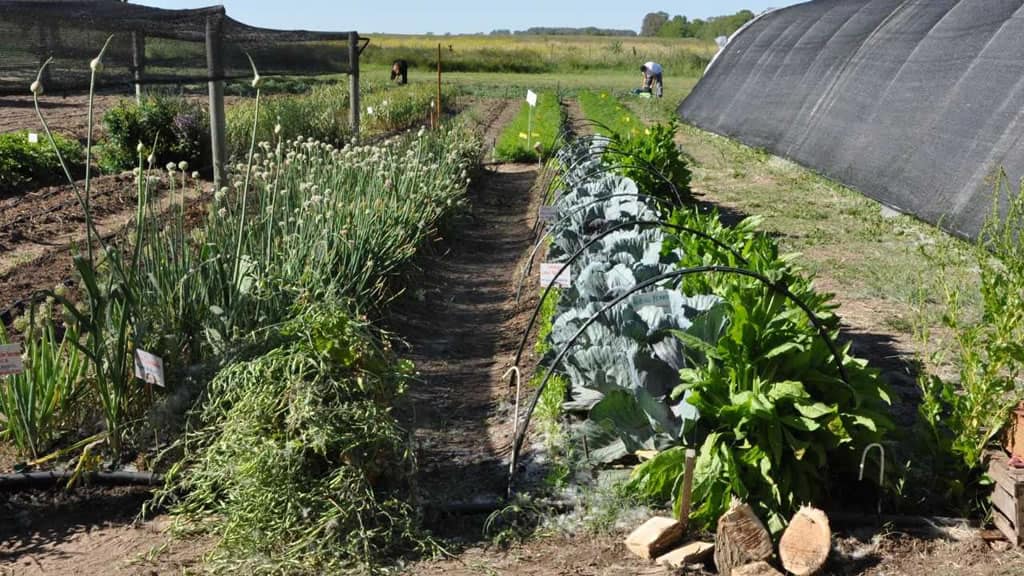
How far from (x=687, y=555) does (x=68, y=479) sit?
2.21m

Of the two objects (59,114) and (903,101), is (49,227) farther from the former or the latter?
(59,114)

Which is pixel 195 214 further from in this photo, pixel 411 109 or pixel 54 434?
pixel 411 109

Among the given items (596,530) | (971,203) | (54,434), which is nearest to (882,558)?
(596,530)

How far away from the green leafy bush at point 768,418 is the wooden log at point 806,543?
112 mm

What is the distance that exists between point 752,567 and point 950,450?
0.96m

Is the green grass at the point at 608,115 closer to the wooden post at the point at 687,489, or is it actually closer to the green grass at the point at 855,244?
the green grass at the point at 855,244

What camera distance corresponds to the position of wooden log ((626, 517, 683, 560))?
3.13 meters

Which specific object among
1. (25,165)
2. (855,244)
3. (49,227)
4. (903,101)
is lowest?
(49,227)

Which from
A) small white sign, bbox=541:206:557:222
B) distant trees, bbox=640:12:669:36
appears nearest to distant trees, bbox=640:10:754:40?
distant trees, bbox=640:12:669:36

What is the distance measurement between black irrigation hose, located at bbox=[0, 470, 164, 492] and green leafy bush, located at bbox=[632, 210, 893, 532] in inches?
68.7

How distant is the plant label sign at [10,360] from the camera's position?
3498 mm

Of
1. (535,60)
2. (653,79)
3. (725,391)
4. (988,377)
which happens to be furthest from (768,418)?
(535,60)

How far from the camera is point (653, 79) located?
28906 millimetres

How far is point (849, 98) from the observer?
11547 mm
